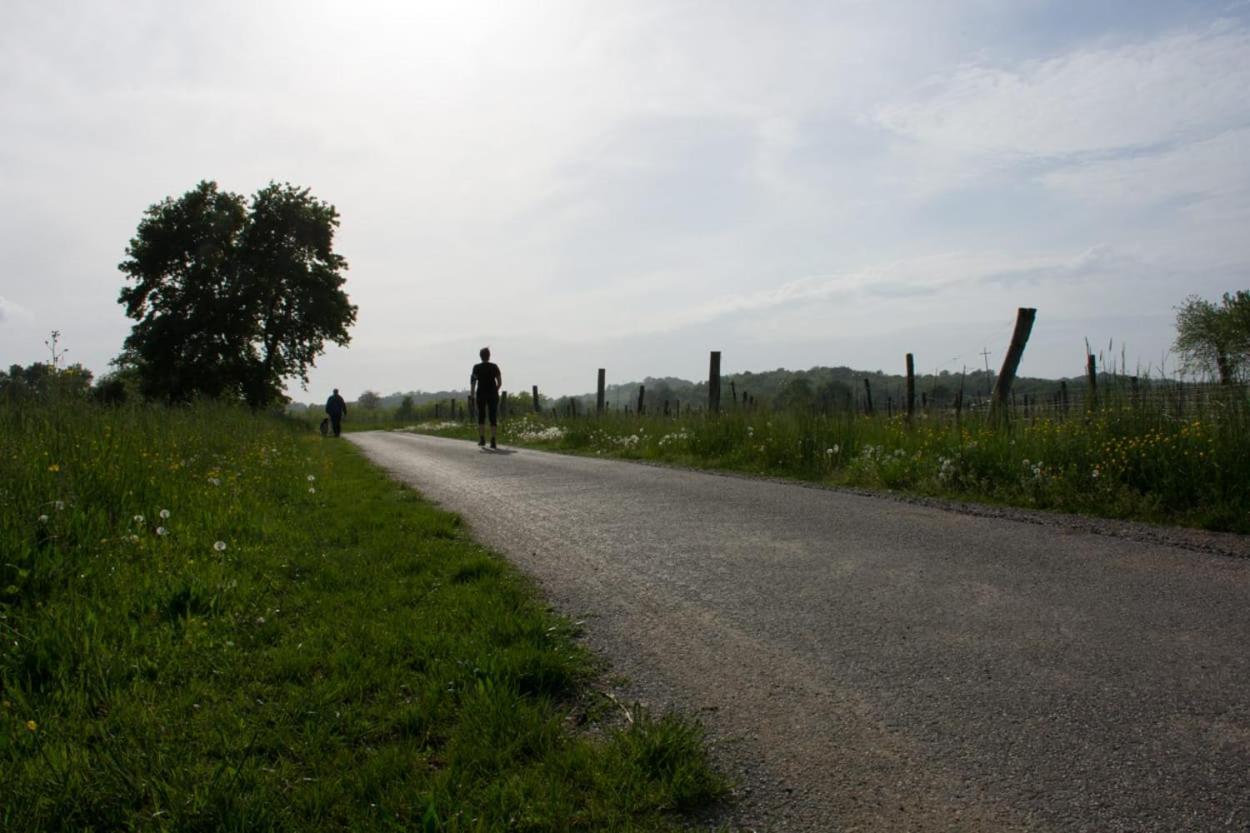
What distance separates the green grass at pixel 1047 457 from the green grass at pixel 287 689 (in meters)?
5.83

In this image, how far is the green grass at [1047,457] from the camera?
22.4 feet

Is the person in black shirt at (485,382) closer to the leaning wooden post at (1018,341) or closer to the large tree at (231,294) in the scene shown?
the leaning wooden post at (1018,341)

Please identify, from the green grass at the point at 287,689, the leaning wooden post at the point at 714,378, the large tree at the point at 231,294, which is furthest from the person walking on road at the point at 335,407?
the green grass at the point at 287,689

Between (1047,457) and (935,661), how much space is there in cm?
599

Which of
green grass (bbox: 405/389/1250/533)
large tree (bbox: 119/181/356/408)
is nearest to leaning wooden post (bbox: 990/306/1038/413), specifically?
green grass (bbox: 405/389/1250/533)

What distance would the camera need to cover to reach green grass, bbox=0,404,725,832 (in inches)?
91.0

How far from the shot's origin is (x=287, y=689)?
3.17 metres

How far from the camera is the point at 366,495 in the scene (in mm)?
9266

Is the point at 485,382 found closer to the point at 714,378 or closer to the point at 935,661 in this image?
the point at 714,378

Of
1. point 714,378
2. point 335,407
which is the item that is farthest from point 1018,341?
point 335,407

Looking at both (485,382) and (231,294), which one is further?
(231,294)

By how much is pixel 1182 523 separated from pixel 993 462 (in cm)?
244

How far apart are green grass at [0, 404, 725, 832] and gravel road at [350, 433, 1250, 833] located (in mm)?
365

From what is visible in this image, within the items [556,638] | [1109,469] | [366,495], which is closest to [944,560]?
[556,638]
